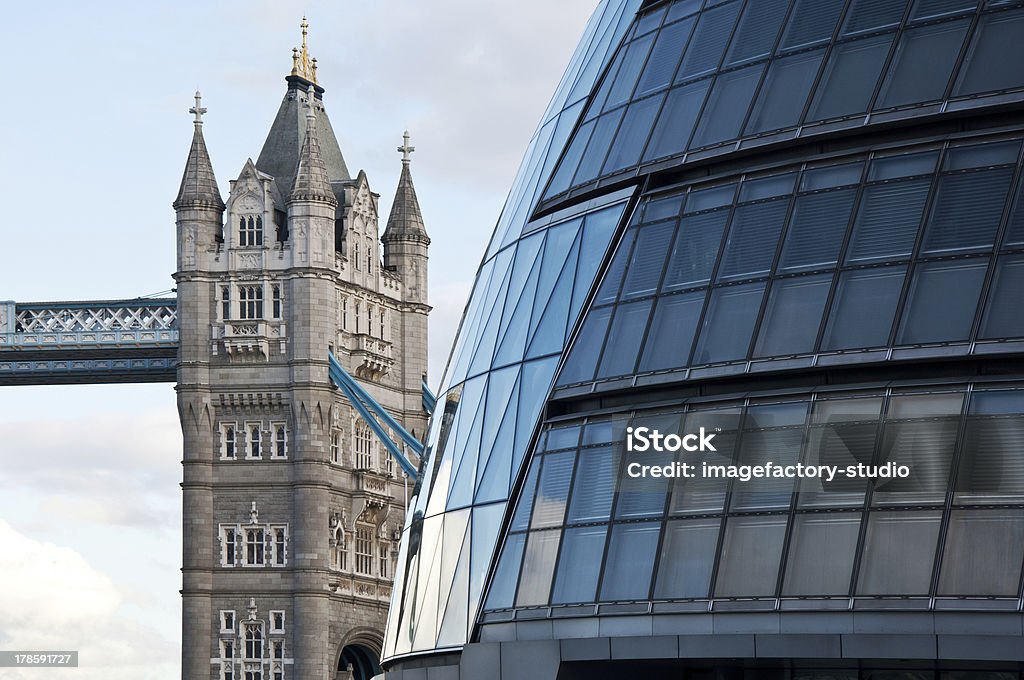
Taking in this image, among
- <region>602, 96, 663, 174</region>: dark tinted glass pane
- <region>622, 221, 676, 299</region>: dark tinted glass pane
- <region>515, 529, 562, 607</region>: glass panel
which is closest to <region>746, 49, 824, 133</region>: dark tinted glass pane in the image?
<region>622, 221, 676, 299</region>: dark tinted glass pane

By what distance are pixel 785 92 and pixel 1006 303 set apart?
4.44 metres

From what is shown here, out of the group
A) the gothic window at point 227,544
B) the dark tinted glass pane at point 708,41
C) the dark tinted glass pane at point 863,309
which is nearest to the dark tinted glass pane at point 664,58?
the dark tinted glass pane at point 708,41

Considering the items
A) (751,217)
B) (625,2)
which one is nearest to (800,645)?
(751,217)

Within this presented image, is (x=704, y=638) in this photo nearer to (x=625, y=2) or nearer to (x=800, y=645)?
(x=800, y=645)

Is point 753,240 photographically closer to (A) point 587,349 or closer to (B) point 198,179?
(A) point 587,349

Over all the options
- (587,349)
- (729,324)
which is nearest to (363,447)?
(587,349)

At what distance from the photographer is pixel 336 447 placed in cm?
9181

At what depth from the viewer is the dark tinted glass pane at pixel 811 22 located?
22.7 m

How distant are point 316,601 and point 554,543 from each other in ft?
223

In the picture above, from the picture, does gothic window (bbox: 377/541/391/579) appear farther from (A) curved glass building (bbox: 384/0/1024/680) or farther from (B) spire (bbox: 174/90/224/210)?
(A) curved glass building (bbox: 384/0/1024/680)

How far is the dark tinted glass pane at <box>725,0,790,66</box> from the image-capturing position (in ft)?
76.6

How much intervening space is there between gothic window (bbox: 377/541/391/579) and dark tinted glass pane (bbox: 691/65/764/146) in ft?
239

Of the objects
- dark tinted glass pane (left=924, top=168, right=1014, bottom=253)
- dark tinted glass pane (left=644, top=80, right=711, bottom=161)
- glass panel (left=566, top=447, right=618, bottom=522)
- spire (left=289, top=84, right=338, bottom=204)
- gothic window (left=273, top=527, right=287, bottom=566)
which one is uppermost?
spire (left=289, top=84, right=338, bottom=204)

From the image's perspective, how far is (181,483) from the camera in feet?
298
